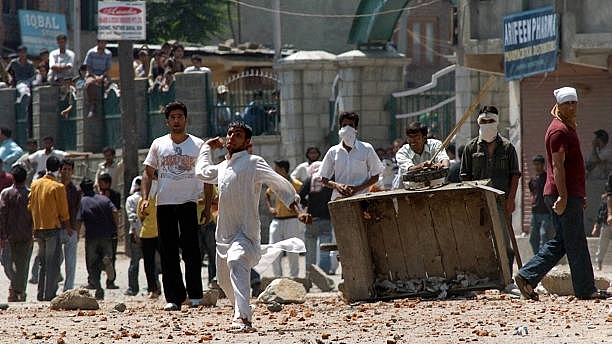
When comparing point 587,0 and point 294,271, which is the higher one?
point 587,0

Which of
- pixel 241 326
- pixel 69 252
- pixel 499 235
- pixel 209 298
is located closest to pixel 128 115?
pixel 69 252

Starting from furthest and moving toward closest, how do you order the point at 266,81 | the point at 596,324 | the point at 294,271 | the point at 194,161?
the point at 266,81 → the point at 294,271 → the point at 194,161 → the point at 596,324

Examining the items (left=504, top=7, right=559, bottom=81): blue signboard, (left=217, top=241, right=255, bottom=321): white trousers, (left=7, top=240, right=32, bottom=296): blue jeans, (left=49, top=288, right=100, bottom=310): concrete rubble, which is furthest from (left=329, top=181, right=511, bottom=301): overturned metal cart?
(left=504, top=7, right=559, bottom=81): blue signboard

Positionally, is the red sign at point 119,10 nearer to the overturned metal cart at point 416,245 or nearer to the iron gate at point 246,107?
the iron gate at point 246,107

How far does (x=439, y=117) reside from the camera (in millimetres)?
23188

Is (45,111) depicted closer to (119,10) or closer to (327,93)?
(119,10)

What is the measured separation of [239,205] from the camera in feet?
33.1

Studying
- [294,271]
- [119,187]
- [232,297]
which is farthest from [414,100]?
[232,297]

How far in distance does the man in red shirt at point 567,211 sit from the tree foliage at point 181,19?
3132 centimetres

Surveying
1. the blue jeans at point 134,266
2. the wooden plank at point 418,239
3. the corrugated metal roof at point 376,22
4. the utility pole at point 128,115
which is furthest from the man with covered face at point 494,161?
the corrugated metal roof at point 376,22

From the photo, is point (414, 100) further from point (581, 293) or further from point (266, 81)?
point (581, 293)

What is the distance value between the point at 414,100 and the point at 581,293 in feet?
41.2

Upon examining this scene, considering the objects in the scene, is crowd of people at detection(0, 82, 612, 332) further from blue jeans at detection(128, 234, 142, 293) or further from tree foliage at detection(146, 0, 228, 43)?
tree foliage at detection(146, 0, 228, 43)

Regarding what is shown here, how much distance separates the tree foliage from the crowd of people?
78.1 ft
